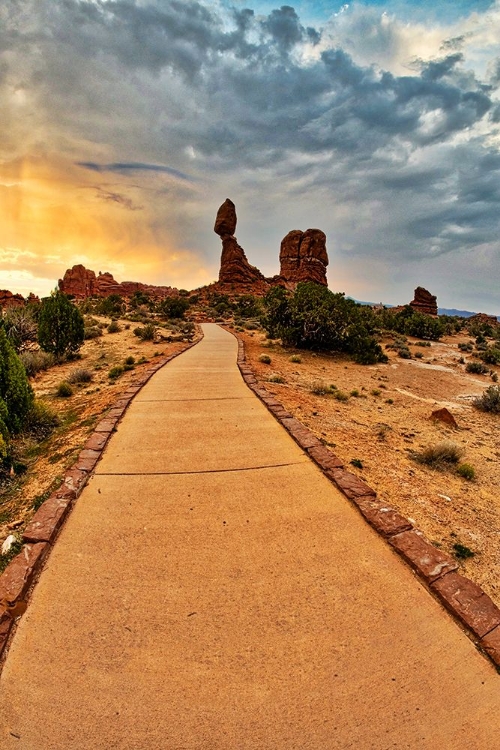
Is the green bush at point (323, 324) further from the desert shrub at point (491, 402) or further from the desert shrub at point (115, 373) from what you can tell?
the desert shrub at point (115, 373)

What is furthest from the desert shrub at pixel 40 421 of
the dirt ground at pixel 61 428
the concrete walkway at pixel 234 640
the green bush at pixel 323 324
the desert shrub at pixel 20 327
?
the green bush at pixel 323 324

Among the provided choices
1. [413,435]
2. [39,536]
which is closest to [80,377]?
[39,536]

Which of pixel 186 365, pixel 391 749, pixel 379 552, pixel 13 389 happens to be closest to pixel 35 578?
pixel 391 749

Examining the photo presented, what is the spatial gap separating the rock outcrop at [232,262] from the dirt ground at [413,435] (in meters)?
51.1

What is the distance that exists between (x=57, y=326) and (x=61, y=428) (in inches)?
370

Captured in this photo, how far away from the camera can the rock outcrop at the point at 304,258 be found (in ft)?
219

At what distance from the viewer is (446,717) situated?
2004mm

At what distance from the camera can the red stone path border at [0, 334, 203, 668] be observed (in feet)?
8.31

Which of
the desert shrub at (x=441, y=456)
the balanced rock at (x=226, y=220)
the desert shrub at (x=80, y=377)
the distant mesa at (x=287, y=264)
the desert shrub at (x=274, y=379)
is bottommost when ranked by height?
the desert shrub at (x=441, y=456)

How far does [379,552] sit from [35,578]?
279 centimetres

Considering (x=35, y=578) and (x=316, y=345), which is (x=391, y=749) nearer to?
(x=35, y=578)

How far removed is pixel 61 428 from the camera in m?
6.71

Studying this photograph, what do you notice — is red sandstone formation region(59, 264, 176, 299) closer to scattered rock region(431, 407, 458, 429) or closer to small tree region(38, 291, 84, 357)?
small tree region(38, 291, 84, 357)

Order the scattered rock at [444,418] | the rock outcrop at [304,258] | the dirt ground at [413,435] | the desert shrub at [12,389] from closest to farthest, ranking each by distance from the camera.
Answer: the dirt ground at [413,435]
the desert shrub at [12,389]
the scattered rock at [444,418]
the rock outcrop at [304,258]
